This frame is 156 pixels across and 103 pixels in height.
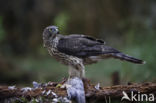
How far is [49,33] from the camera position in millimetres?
5754

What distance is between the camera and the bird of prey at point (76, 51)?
18.7 ft

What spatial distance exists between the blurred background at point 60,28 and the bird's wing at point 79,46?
4.21 m

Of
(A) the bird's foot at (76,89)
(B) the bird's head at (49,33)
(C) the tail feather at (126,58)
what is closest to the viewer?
(A) the bird's foot at (76,89)

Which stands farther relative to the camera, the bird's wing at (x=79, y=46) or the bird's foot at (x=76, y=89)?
the bird's wing at (x=79, y=46)

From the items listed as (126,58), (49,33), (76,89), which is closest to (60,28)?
(49,33)

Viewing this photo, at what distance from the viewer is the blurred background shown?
36.1ft

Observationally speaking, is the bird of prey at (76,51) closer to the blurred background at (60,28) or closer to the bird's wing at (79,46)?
the bird's wing at (79,46)

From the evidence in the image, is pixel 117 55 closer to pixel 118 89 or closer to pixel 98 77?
pixel 118 89

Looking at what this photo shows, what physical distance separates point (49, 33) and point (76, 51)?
0.45 meters

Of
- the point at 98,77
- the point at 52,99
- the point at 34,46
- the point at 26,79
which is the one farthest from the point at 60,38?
the point at 34,46

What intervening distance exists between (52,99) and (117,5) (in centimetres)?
964

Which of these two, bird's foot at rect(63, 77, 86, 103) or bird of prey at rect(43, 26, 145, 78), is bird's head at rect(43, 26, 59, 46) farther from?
bird's foot at rect(63, 77, 86, 103)

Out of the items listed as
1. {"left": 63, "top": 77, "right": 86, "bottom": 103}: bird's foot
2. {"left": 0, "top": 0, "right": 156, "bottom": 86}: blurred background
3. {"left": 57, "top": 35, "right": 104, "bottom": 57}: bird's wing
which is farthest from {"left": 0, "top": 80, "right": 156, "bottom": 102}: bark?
{"left": 0, "top": 0, "right": 156, "bottom": 86}: blurred background

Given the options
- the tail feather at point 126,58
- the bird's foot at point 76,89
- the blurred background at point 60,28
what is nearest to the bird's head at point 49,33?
the tail feather at point 126,58
